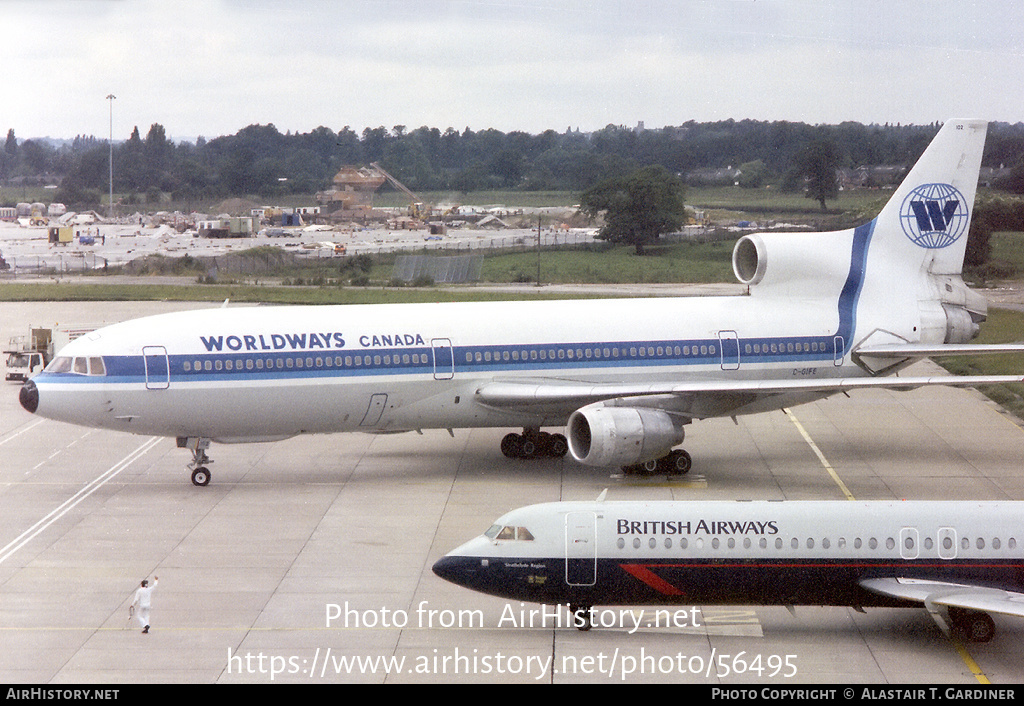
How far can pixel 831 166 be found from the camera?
63.3 meters

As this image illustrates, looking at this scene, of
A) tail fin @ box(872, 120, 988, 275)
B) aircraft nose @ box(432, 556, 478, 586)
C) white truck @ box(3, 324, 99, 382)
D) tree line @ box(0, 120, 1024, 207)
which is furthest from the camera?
tree line @ box(0, 120, 1024, 207)

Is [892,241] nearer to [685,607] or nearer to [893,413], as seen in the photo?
[893,413]

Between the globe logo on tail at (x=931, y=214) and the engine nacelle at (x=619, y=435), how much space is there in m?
10.6

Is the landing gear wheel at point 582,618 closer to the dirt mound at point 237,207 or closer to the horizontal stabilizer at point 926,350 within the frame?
the horizontal stabilizer at point 926,350

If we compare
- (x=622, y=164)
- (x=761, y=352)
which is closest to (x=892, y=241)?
(x=761, y=352)

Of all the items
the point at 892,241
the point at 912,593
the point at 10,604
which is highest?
the point at 892,241

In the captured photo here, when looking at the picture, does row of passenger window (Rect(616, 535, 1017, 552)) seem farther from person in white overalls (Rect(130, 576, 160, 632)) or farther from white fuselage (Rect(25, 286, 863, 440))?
white fuselage (Rect(25, 286, 863, 440))

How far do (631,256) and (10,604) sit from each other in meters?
47.7

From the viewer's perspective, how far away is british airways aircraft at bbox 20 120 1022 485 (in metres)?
30.5

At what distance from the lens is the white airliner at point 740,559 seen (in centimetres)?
2081

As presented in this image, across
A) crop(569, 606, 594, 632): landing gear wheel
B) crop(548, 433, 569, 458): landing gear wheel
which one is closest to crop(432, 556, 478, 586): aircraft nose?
crop(569, 606, 594, 632): landing gear wheel

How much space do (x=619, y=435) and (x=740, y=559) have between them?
31.3 feet

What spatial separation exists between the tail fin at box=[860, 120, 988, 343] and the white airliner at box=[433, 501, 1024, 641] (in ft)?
51.7

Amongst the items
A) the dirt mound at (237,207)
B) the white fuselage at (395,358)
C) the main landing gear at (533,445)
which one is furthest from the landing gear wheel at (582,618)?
the dirt mound at (237,207)
